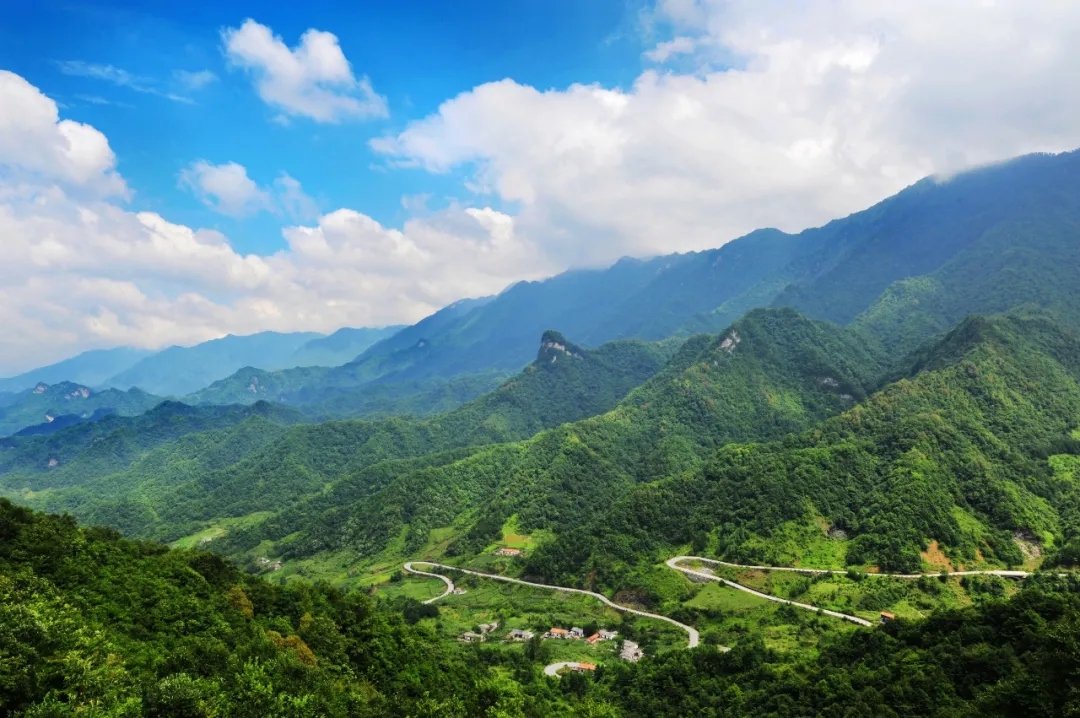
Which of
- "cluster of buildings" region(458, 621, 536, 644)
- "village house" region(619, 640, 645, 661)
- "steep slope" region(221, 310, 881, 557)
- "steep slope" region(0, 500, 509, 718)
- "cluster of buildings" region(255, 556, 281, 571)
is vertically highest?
"steep slope" region(0, 500, 509, 718)

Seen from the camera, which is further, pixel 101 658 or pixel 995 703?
pixel 995 703

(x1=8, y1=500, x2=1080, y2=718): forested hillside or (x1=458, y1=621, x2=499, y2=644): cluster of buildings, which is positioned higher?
(x1=8, y1=500, x2=1080, y2=718): forested hillside

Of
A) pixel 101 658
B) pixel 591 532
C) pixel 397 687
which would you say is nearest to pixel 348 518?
pixel 591 532

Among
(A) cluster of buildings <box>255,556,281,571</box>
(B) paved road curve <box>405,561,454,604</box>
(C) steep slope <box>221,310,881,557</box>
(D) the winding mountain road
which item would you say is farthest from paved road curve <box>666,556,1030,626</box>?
(A) cluster of buildings <box>255,556,281,571</box>

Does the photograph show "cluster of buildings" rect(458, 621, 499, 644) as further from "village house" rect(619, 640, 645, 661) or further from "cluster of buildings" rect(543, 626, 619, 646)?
"village house" rect(619, 640, 645, 661)

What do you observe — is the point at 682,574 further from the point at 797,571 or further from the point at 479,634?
the point at 479,634

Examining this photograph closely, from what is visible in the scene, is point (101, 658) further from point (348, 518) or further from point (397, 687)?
point (348, 518)

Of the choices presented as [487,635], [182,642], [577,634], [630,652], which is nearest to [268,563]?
[487,635]

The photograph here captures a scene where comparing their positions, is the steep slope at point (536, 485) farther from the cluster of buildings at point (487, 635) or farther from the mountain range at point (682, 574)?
the cluster of buildings at point (487, 635)
